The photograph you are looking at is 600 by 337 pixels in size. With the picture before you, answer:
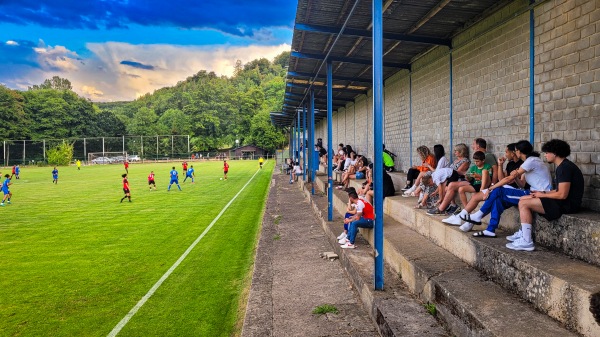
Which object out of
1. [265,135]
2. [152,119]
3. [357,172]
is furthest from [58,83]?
[357,172]

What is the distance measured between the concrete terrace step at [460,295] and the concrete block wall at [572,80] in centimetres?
198

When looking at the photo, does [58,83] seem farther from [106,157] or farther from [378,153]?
[378,153]

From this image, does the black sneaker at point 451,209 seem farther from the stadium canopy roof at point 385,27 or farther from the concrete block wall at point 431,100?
the stadium canopy roof at point 385,27

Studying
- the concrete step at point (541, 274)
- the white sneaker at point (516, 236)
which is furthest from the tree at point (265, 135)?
the white sneaker at point (516, 236)

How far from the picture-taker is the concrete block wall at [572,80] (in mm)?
4934

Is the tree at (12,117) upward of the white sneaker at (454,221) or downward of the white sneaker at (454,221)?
upward

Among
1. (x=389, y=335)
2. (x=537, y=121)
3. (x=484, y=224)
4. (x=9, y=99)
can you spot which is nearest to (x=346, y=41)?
(x=537, y=121)

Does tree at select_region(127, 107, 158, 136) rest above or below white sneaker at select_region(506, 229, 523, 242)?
above

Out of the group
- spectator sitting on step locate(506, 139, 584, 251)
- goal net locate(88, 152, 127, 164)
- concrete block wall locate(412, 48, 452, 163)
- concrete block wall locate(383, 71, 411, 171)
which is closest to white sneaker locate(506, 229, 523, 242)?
spectator sitting on step locate(506, 139, 584, 251)

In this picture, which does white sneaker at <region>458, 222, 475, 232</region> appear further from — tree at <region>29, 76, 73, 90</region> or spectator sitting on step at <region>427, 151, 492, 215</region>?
tree at <region>29, 76, 73, 90</region>

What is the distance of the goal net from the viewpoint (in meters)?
72.4

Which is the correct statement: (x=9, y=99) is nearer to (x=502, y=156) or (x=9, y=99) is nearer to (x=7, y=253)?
(x=7, y=253)

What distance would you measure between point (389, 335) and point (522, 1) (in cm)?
549

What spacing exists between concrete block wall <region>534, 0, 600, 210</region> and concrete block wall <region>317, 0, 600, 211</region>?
12 mm
